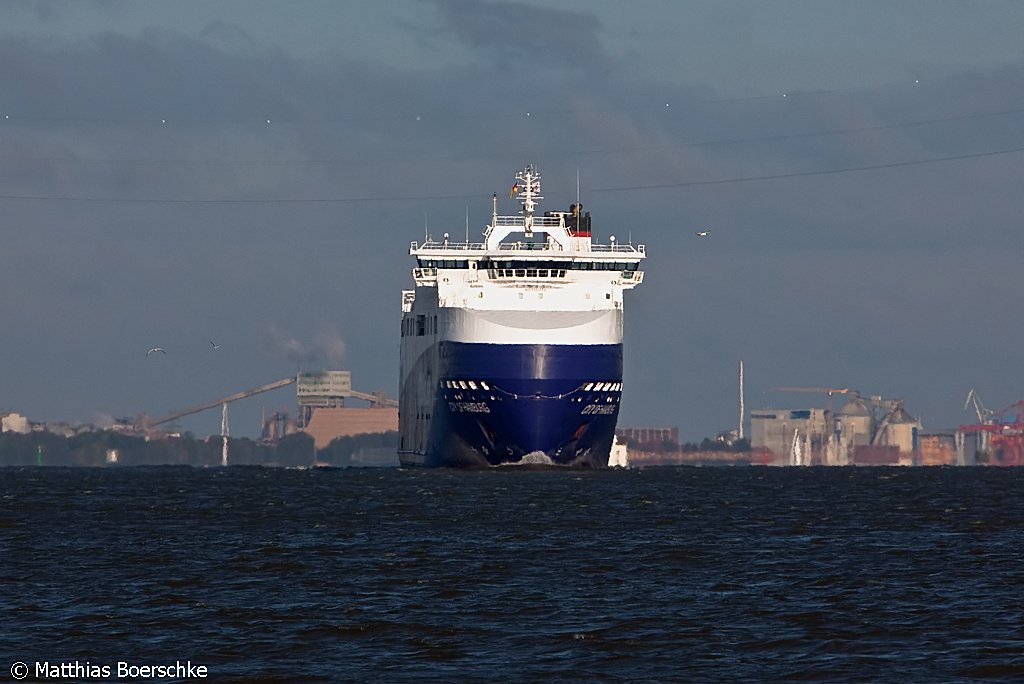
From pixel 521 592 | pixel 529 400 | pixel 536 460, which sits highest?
pixel 529 400

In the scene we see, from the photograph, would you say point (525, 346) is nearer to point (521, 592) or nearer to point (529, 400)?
point (529, 400)

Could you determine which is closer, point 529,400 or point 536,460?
point 529,400

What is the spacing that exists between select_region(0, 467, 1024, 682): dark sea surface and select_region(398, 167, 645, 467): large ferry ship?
1005 inches

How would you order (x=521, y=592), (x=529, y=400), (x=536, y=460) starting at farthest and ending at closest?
(x=536, y=460) < (x=529, y=400) < (x=521, y=592)

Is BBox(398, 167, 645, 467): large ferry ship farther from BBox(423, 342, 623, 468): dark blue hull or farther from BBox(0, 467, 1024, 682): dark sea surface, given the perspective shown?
BBox(0, 467, 1024, 682): dark sea surface

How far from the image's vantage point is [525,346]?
338 feet

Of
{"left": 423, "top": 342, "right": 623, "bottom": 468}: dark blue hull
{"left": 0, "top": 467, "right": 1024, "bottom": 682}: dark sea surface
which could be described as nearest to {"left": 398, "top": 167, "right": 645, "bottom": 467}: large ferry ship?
{"left": 423, "top": 342, "right": 623, "bottom": 468}: dark blue hull

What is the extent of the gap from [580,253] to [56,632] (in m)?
76.2

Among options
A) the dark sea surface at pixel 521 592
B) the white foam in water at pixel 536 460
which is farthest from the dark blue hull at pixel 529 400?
the dark sea surface at pixel 521 592

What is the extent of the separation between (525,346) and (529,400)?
3197 millimetres

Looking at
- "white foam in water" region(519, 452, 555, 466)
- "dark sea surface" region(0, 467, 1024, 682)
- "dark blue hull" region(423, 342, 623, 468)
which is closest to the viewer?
"dark sea surface" region(0, 467, 1024, 682)

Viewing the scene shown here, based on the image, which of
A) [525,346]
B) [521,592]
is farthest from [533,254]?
[521,592]

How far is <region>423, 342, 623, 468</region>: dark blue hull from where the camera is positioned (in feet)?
337

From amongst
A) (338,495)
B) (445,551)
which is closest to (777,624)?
(445,551)
